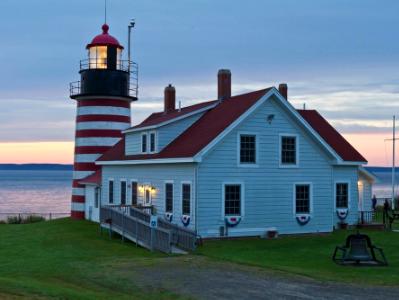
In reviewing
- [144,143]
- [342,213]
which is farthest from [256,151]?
[342,213]

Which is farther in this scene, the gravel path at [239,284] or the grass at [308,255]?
the grass at [308,255]

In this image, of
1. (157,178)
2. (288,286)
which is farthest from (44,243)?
(288,286)

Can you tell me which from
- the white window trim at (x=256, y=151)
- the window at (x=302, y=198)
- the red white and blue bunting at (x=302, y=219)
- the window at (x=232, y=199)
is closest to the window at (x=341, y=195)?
the window at (x=302, y=198)

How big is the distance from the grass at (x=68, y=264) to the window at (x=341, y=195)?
1166 centimetres

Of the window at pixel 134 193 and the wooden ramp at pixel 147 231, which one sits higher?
the window at pixel 134 193

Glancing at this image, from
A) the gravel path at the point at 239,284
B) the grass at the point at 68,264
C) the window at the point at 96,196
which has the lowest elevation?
the grass at the point at 68,264

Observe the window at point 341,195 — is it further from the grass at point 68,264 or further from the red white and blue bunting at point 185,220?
the grass at point 68,264

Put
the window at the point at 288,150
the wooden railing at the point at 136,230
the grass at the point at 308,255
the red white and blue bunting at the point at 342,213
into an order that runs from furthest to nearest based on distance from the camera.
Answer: the red white and blue bunting at the point at 342,213, the window at the point at 288,150, the wooden railing at the point at 136,230, the grass at the point at 308,255

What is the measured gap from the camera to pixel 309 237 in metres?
28.1

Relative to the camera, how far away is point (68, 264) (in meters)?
19.5

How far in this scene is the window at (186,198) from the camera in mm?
26509

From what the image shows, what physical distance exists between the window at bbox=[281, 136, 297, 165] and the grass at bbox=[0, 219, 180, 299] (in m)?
8.33

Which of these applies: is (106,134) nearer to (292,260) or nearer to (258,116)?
(258,116)

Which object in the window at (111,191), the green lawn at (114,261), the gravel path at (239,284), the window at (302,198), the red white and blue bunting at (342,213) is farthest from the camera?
the window at (111,191)
